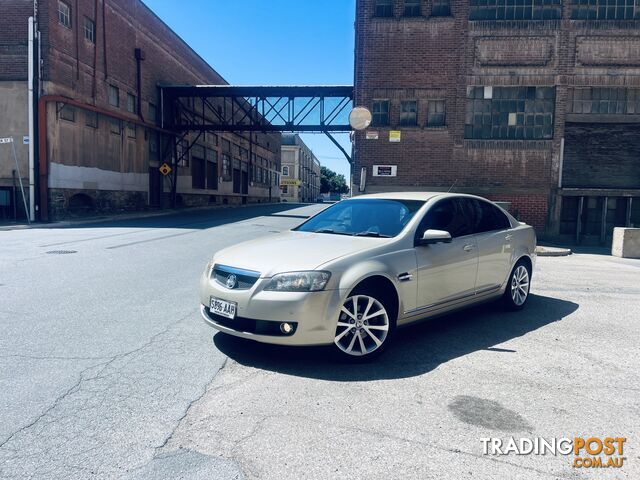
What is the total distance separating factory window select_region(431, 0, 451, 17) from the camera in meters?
16.4

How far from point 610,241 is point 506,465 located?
16.3 m

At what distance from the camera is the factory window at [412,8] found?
16.5m

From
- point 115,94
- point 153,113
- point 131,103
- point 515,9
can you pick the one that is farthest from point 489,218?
point 153,113

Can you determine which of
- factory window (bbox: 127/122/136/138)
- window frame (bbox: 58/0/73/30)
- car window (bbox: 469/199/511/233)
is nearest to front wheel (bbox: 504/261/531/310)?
car window (bbox: 469/199/511/233)

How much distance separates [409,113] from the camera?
16.9 m

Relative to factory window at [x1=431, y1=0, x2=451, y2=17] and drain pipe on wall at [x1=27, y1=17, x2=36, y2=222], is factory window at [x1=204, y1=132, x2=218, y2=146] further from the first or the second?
factory window at [x1=431, y1=0, x2=451, y2=17]

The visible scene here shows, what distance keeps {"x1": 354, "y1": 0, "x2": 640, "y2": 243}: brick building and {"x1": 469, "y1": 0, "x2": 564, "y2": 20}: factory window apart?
1.3 inches

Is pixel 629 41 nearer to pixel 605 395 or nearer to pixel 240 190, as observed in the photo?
pixel 605 395

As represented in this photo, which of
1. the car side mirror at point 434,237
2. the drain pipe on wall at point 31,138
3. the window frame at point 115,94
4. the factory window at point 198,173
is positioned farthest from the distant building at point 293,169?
the car side mirror at point 434,237

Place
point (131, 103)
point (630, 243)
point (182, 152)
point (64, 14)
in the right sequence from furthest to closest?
point (182, 152) < point (131, 103) < point (64, 14) < point (630, 243)

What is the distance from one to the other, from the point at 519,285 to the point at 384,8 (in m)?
13.3

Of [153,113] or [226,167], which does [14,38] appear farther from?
[226,167]

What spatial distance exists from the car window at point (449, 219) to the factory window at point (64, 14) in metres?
22.9

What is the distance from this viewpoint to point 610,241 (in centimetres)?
1639
